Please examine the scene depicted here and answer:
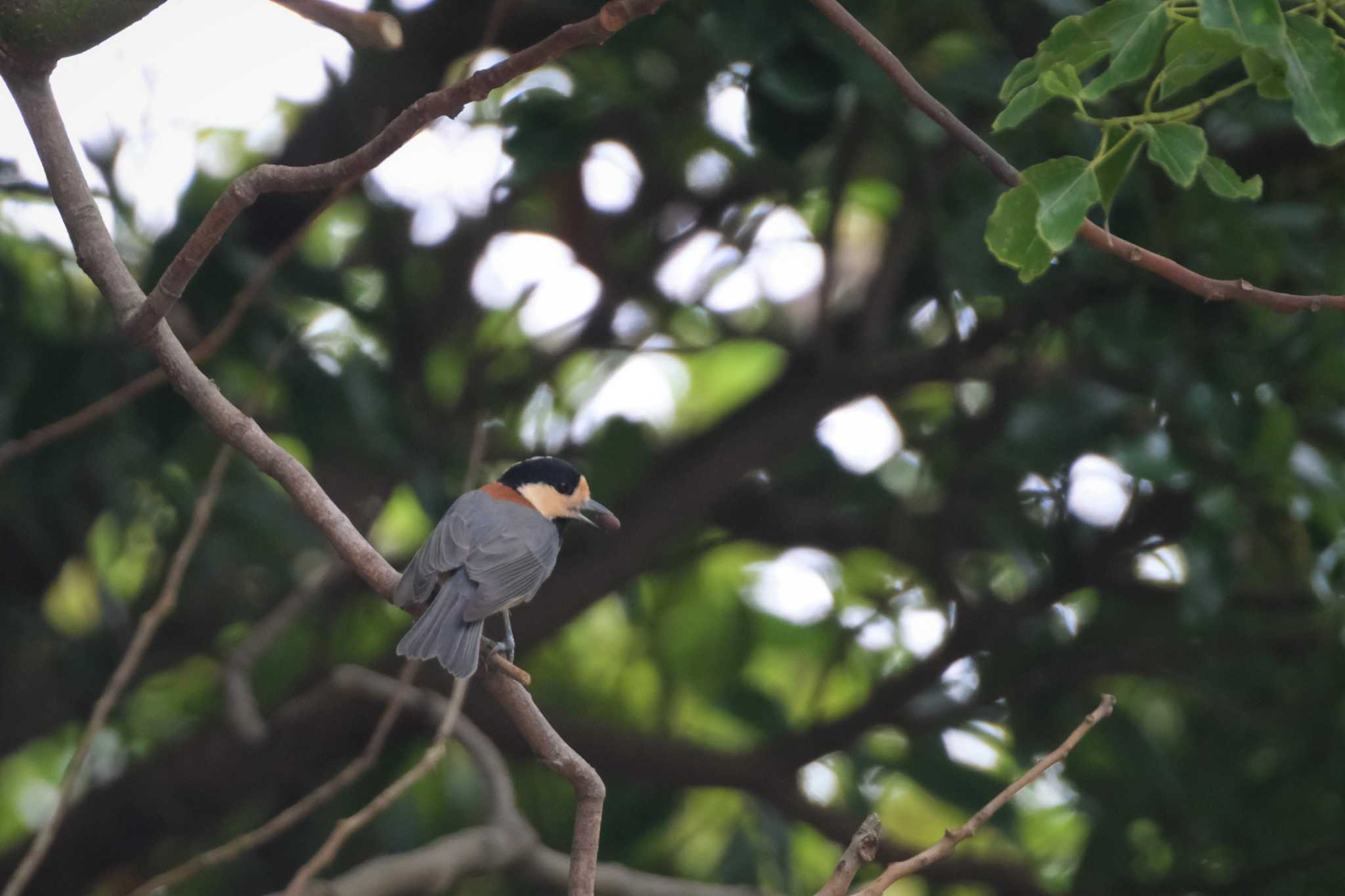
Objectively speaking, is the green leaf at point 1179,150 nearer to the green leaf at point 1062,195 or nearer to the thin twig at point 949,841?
the green leaf at point 1062,195

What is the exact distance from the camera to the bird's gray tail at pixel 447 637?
7.83ft

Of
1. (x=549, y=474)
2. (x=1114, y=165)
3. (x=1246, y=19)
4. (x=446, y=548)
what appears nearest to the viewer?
(x=1246, y=19)

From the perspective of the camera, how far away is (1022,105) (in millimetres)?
1850

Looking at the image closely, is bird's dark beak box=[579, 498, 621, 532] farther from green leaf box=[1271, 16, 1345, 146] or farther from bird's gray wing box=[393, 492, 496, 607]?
green leaf box=[1271, 16, 1345, 146]

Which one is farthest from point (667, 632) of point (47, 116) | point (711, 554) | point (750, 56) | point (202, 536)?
point (47, 116)

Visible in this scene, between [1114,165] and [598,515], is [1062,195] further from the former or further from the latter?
[598,515]

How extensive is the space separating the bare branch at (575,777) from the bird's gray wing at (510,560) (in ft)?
2.14

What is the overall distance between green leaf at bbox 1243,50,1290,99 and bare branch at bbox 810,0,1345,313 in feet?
0.86

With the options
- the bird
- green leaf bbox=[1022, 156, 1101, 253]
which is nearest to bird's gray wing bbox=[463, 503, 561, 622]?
the bird

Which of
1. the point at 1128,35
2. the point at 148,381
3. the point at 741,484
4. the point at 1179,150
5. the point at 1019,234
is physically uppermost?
the point at 1128,35

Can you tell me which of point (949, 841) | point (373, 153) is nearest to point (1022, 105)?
point (373, 153)

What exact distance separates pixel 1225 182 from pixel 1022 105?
1.00 feet

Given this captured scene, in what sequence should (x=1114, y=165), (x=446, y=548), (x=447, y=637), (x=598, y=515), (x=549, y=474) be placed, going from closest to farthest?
(x=1114, y=165) < (x=447, y=637) < (x=446, y=548) < (x=549, y=474) < (x=598, y=515)

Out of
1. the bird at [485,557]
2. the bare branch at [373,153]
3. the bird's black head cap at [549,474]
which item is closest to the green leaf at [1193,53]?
the bare branch at [373,153]
